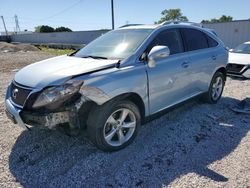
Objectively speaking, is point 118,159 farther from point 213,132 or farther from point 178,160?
point 213,132

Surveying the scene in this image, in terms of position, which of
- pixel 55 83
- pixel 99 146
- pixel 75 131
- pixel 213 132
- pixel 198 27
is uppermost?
pixel 198 27

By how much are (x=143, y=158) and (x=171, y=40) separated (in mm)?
2077

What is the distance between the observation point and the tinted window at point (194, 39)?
433 centimetres

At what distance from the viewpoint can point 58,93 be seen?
274 centimetres

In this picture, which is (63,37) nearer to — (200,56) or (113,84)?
(200,56)

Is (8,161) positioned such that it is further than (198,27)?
No

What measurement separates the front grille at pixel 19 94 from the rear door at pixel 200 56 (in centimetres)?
276

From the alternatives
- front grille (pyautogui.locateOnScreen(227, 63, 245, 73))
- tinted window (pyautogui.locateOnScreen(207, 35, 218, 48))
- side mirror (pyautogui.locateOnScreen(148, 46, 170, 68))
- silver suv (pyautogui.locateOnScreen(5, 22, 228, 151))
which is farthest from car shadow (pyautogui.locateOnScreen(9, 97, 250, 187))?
front grille (pyautogui.locateOnScreen(227, 63, 245, 73))

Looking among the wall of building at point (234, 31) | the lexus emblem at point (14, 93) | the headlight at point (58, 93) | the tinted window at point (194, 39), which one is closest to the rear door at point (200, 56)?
the tinted window at point (194, 39)

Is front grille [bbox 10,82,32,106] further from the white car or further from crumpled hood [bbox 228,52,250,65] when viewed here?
crumpled hood [bbox 228,52,250,65]

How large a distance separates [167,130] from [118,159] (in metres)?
1.18

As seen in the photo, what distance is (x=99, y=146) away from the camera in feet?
10.1

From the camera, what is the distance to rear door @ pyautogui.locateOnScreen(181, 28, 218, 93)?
431 centimetres

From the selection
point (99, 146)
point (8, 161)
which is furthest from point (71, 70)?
point (8, 161)
